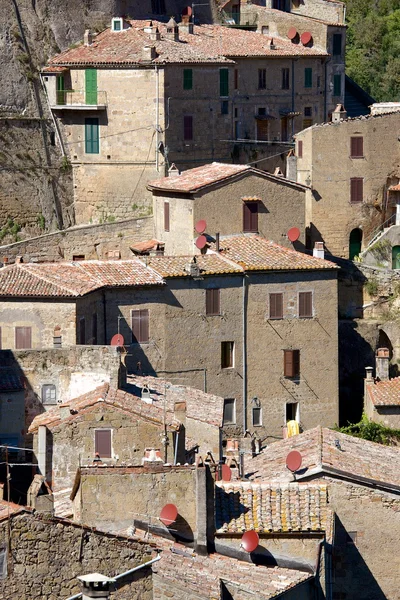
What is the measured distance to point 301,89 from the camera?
7038cm

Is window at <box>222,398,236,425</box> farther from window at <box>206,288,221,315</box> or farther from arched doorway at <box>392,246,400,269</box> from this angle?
arched doorway at <box>392,246,400,269</box>

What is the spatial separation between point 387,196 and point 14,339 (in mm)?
16876

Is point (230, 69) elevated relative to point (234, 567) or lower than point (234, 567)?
elevated

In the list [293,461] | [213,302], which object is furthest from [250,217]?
[293,461]

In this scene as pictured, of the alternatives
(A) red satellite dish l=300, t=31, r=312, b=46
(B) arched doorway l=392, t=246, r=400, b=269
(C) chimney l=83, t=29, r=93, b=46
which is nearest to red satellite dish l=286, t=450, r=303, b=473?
(B) arched doorway l=392, t=246, r=400, b=269

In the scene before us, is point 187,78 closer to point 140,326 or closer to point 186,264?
point 186,264

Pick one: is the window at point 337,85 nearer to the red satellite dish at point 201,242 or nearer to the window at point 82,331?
the red satellite dish at point 201,242

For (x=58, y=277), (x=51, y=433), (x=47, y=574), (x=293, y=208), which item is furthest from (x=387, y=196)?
(x=47, y=574)

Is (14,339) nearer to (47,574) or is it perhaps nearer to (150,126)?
(150,126)

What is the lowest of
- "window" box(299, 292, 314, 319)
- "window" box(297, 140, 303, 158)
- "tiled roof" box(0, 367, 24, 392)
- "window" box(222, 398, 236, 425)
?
"window" box(222, 398, 236, 425)

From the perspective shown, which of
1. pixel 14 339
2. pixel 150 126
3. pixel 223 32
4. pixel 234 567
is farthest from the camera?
pixel 223 32

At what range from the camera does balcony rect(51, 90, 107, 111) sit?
6469 centimetres

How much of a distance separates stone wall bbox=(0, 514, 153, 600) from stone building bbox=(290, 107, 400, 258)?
115ft

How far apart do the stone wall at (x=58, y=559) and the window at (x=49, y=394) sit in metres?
18.4
